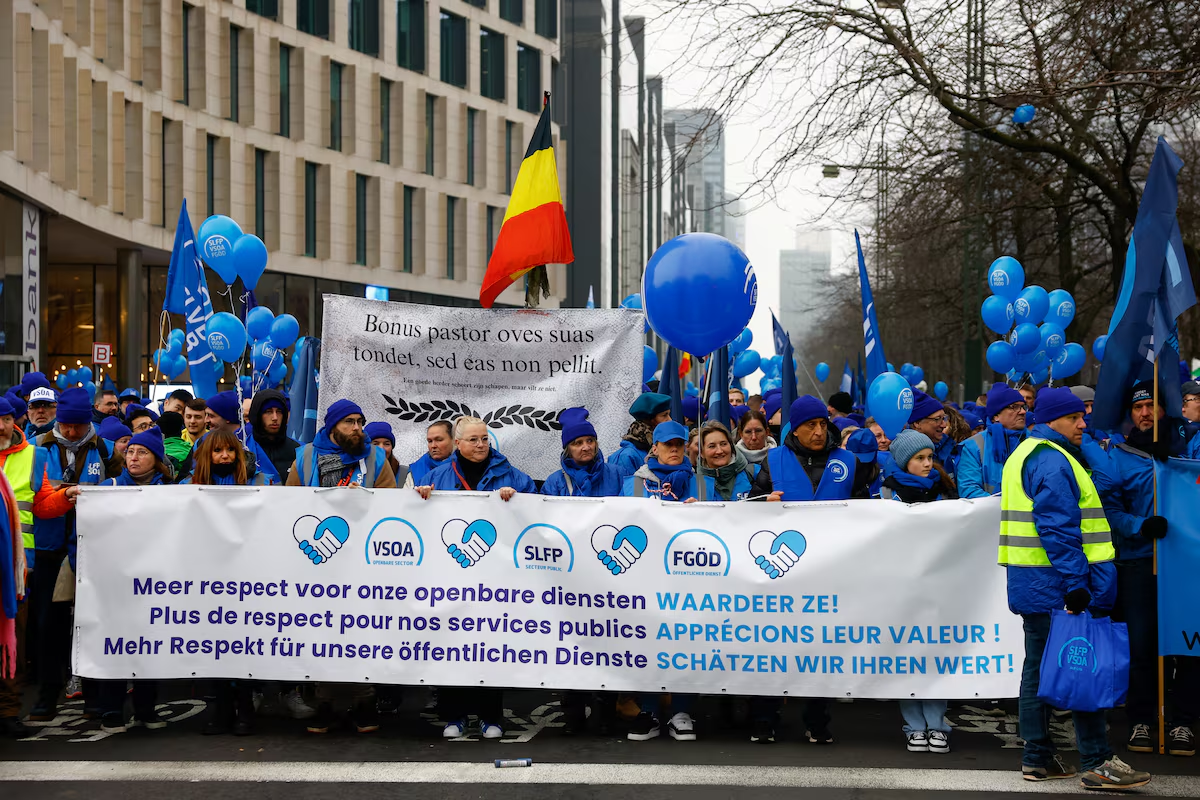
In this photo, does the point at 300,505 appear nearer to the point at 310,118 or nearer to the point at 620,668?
the point at 620,668

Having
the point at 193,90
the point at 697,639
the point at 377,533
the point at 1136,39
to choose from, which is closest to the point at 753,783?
the point at 697,639

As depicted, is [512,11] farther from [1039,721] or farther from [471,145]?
[1039,721]

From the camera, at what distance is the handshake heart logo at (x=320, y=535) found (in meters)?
7.67

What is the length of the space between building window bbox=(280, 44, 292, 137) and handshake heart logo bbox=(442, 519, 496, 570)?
3435 centimetres

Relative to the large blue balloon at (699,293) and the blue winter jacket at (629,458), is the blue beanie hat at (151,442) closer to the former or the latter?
the blue winter jacket at (629,458)

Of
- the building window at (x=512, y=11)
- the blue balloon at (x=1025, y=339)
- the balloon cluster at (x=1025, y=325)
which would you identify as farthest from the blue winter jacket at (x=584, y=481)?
the building window at (x=512, y=11)

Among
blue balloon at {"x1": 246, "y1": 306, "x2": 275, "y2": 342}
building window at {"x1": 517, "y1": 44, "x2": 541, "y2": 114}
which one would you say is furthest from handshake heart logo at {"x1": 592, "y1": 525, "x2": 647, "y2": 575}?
building window at {"x1": 517, "y1": 44, "x2": 541, "y2": 114}

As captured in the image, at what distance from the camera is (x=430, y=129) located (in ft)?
153

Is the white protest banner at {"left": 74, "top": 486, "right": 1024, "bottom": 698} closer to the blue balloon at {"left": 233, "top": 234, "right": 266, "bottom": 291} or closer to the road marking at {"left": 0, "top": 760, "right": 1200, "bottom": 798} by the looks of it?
the road marking at {"left": 0, "top": 760, "right": 1200, "bottom": 798}

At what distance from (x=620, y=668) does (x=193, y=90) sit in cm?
3205

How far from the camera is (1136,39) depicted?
1338 centimetres

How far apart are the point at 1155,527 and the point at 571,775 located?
3.18 meters

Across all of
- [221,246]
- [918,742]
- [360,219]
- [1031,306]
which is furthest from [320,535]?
[360,219]

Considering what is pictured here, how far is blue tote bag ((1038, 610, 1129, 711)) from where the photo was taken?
20.3 ft
